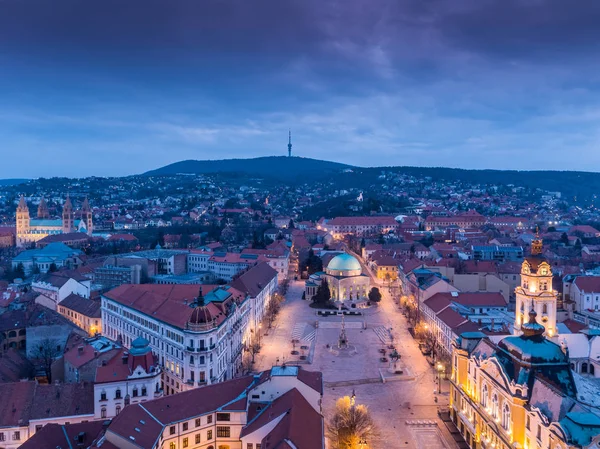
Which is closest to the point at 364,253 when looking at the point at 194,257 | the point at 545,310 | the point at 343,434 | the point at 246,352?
the point at 194,257

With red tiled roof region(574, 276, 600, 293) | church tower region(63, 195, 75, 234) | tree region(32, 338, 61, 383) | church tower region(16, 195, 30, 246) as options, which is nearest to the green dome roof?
red tiled roof region(574, 276, 600, 293)

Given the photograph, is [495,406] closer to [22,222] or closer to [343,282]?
[343,282]

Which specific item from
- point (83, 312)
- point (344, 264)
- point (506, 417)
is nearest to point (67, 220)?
point (83, 312)

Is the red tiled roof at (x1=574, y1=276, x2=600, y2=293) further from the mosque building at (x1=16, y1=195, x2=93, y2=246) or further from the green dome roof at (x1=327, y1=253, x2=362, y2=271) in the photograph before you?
the mosque building at (x1=16, y1=195, x2=93, y2=246)

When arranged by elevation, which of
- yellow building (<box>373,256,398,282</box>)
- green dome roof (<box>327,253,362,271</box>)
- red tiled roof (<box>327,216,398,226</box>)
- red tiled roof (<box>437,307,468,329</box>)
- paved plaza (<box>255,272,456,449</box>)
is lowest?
paved plaza (<box>255,272,456,449</box>)

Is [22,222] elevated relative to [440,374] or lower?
elevated

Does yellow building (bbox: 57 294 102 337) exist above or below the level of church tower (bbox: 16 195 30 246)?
below

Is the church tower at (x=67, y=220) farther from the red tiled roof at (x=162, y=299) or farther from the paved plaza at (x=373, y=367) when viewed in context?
the red tiled roof at (x=162, y=299)
